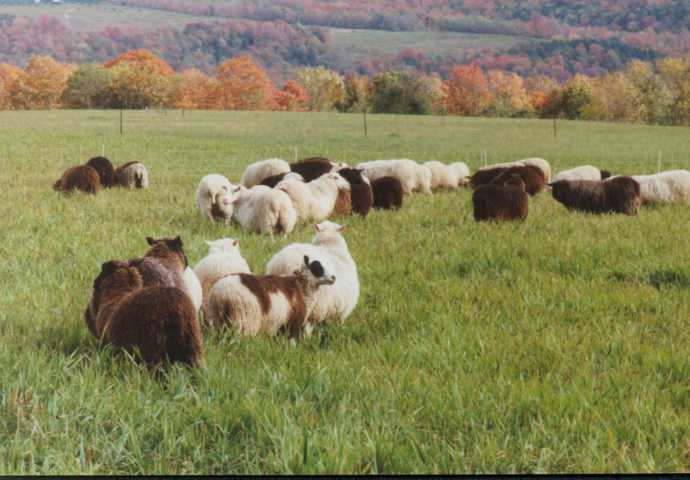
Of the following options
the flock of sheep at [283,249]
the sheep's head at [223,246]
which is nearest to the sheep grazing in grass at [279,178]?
the flock of sheep at [283,249]

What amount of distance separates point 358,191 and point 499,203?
126 centimetres

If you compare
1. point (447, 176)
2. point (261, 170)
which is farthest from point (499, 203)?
point (261, 170)

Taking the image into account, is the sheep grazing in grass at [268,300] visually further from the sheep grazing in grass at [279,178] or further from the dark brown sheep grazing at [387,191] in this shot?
the dark brown sheep grazing at [387,191]

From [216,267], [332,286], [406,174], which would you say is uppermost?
→ [406,174]

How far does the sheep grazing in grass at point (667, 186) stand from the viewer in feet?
15.7

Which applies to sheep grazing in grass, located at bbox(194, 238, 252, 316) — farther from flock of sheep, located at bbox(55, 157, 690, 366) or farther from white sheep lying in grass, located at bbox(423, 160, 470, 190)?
white sheep lying in grass, located at bbox(423, 160, 470, 190)

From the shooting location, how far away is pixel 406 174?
6598mm

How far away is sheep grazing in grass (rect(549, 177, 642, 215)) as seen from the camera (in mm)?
5695

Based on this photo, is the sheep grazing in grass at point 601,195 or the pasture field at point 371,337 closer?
the pasture field at point 371,337

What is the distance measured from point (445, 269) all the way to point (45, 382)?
2017mm

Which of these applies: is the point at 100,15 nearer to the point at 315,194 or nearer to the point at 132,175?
the point at 132,175

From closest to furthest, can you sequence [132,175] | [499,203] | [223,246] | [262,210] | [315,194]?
[223,246]
[132,175]
[262,210]
[499,203]
[315,194]

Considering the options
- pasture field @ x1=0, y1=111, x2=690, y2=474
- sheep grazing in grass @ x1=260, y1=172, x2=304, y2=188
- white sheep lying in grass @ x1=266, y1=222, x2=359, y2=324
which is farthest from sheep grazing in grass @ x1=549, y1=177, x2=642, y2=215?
white sheep lying in grass @ x1=266, y1=222, x2=359, y2=324

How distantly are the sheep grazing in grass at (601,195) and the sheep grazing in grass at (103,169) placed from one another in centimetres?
349
